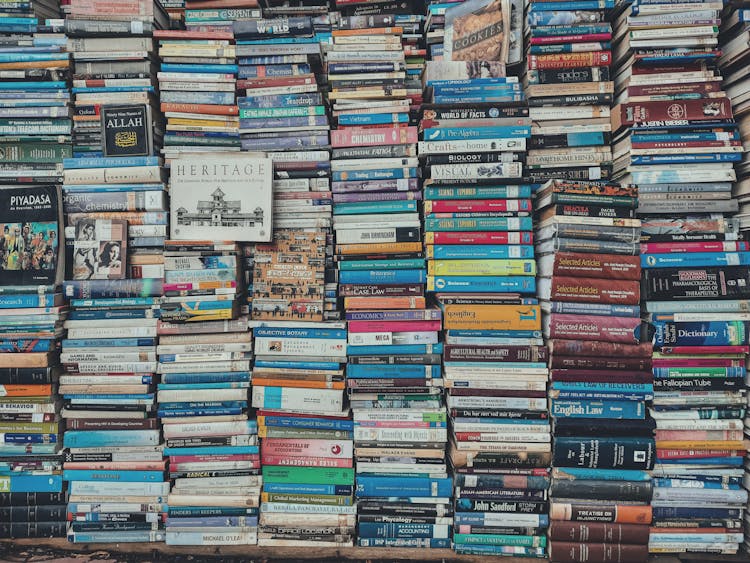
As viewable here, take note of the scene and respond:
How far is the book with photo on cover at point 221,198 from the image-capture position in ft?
7.69

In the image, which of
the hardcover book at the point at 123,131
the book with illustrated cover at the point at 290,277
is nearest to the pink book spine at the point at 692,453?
the book with illustrated cover at the point at 290,277

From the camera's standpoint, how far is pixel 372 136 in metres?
2.44

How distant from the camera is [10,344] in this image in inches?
90.7

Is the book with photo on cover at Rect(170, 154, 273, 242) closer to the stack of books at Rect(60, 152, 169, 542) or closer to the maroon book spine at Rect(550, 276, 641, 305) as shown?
the stack of books at Rect(60, 152, 169, 542)

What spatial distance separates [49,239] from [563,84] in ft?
9.66

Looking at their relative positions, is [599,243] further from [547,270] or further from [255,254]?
[255,254]

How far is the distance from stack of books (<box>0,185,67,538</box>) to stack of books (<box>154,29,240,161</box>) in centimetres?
76

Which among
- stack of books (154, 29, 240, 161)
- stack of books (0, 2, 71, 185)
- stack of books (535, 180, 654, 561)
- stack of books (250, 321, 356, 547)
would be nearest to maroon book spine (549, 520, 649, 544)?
stack of books (535, 180, 654, 561)

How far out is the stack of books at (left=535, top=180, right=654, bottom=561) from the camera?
2170mm

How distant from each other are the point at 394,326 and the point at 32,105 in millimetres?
2324

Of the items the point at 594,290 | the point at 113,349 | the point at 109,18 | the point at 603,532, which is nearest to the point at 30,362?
the point at 113,349

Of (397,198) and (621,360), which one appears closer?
(621,360)

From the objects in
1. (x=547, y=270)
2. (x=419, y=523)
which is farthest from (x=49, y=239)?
(x=547, y=270)

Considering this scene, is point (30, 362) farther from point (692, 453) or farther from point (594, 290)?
point (692, 453)
